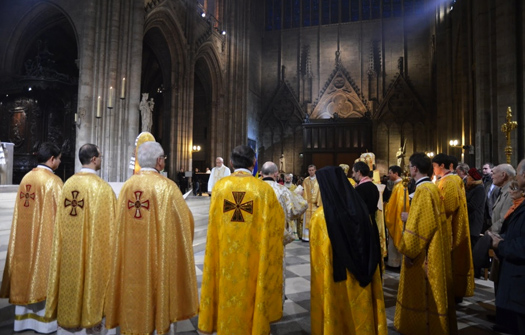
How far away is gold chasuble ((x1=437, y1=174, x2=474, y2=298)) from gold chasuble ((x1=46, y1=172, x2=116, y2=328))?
138 inches

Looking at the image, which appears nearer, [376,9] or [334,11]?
[376,9]

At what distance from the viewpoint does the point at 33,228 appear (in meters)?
3.33

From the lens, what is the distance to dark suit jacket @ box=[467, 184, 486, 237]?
4879 millimetres

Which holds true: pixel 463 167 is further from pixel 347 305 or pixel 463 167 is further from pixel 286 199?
pixel 347 305

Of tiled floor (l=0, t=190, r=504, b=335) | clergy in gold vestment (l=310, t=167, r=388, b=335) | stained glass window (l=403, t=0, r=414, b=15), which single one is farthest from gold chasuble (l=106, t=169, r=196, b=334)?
stained glass window (l=403, t=0, r=414, b=15)

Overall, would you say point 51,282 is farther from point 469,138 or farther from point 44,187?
point 469,138

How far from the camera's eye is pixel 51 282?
9.75 feet

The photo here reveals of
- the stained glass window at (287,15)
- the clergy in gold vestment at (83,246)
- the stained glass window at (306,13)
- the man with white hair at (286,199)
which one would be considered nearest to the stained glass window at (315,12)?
the stained glass window at (306,13)

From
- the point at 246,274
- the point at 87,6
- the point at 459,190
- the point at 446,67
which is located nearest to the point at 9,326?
the point at 246,274

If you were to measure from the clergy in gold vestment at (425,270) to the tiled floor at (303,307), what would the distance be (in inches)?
15.0

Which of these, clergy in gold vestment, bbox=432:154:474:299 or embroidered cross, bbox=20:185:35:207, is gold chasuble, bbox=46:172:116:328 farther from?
clergy in gold vestment, bbox=432:154:474:299

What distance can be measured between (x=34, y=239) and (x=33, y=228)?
108mm

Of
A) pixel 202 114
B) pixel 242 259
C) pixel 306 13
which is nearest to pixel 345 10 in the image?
pixel 306 13

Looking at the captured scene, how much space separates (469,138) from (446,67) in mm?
6129
